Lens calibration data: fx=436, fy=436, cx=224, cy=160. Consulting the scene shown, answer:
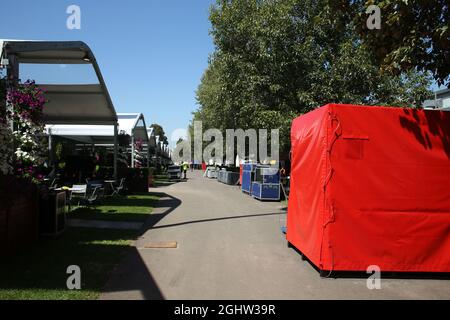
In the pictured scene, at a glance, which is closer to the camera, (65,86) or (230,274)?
(230,274)

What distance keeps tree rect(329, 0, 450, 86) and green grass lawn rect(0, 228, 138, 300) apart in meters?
5.84

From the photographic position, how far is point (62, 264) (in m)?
6.85

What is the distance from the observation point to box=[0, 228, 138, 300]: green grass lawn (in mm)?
5453

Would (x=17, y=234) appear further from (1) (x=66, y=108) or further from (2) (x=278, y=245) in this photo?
(1) (x=66, y=108)

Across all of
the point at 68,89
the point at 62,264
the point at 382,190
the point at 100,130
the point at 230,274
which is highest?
the point at 68,89

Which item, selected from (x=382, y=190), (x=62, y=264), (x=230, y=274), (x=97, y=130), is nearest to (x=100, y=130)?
(x=97, y=130)

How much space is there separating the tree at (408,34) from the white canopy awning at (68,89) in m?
7.23

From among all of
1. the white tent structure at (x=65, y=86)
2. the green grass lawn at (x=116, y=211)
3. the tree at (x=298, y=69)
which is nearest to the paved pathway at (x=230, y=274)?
the green grass lawn at (x=116, y=211)

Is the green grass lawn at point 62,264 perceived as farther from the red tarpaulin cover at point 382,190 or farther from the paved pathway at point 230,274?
the red tarpaulin cover at point 382,190

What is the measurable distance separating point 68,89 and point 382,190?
12387mm

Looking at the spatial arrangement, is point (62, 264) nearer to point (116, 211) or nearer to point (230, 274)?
point (230, 274)

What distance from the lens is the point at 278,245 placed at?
365 inches

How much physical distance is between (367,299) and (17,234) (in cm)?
597
